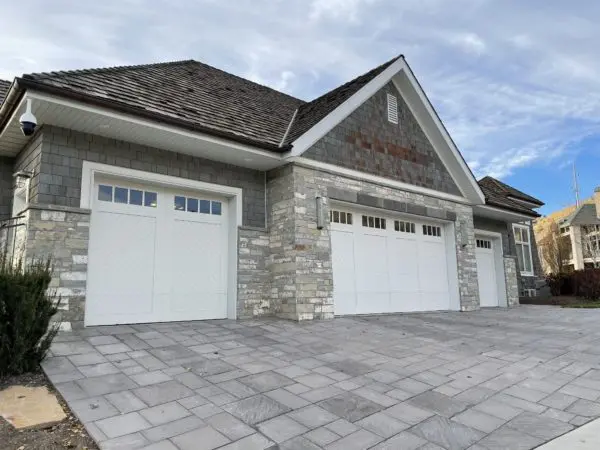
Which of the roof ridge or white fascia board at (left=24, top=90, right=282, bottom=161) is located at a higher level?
the roof ridge

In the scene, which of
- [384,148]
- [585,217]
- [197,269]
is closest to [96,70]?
[197,269]

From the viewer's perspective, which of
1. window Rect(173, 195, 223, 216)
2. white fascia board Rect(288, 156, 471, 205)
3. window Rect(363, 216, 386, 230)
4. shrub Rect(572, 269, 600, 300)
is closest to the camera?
window Rect(173, 195, 223, 216)

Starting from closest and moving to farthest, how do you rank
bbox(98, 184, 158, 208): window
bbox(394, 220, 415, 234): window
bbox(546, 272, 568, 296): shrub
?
bbox(98, 184, 158, 208): window < bbox(394, 220, 415, 234): window < bbox(546, 272, 568, 296): shrub

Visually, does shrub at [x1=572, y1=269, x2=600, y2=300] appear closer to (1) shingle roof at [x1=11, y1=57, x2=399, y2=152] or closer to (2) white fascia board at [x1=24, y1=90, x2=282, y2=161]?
(1) shingle roof at [x1=11, y1=57, x2=399, y2=152]

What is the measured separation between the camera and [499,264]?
1422 centimetres

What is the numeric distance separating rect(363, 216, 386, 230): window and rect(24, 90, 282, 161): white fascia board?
2838 mm

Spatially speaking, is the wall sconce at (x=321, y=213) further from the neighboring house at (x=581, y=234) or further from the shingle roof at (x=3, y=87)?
the neighboring house at (x=581, y=234)

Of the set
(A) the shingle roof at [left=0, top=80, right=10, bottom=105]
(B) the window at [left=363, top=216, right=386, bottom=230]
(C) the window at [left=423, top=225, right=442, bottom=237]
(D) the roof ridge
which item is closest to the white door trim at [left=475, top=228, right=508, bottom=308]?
(C) the window at [left=423, top=225, right=442, bottom=237]

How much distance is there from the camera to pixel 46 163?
6047mm

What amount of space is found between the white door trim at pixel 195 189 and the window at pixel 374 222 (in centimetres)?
320

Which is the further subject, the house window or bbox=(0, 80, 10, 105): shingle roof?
the house window

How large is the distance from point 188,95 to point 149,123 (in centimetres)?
225

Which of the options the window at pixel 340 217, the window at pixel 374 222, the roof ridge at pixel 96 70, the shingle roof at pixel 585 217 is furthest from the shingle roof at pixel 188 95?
the shingle roof at pixel 585 217

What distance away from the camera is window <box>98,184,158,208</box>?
6.74 metres
